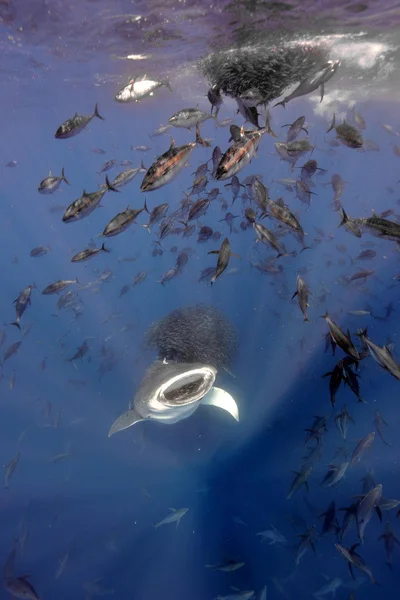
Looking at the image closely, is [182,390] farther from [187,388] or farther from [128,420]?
[128,420]

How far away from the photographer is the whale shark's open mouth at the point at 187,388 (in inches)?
189

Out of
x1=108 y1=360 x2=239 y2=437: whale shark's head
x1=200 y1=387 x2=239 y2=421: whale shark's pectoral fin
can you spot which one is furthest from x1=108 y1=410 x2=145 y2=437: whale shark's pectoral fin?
x1=200 y1=387 x2=239 y2=421: whale shark's pectoral fin

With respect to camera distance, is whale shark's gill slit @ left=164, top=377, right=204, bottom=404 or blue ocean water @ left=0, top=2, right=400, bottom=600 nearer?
whale shark's gill slit @ left=164, top=377, right=204, bottom=404

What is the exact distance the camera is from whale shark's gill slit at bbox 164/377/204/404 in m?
4.96

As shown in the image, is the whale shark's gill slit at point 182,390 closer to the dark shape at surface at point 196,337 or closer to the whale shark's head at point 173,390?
the whale shark's head at point 173,390

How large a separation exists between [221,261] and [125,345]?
9.92 m

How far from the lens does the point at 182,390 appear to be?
514 centimetres

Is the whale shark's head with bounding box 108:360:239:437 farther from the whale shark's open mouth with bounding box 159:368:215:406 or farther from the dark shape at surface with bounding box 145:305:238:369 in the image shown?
the dark shape at surface with bounding box 145:305:238:369

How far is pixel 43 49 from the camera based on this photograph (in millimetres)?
12820

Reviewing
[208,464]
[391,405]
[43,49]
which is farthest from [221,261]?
[43,49]

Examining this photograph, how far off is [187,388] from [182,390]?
0.24 feet

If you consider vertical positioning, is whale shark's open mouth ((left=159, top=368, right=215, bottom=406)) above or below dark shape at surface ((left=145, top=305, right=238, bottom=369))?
above

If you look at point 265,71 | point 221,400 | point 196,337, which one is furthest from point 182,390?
point 265,71

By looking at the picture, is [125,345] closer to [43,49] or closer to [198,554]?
[198,554]
